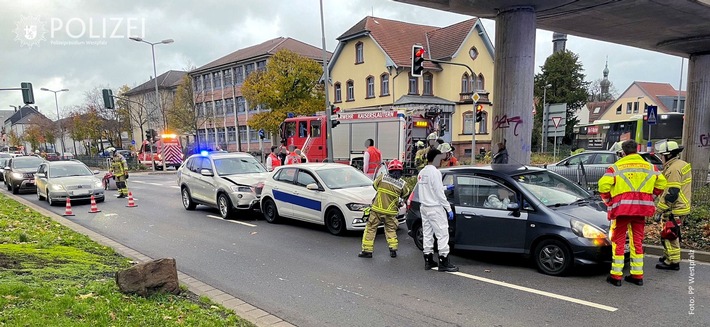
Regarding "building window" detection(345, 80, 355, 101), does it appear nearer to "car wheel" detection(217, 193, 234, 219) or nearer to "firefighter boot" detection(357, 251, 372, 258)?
"car wheel" detection(217, 193, 234, 219)

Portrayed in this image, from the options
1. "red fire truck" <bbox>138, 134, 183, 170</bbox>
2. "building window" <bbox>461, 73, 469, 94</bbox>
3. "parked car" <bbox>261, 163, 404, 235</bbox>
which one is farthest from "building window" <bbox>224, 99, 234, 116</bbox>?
"parked car" <bbox>261, 163, 404, 235</bbox>

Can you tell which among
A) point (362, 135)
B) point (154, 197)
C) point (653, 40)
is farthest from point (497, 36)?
point (154, 197)

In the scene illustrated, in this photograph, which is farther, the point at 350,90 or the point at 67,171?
the point at 350,90

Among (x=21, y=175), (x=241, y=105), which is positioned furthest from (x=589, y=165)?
(x=241, y=105)

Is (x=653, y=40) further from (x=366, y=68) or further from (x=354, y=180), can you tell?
(x=366, y=68)

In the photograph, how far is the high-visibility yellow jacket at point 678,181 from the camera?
5.96 metres

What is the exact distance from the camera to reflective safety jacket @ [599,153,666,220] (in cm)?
534

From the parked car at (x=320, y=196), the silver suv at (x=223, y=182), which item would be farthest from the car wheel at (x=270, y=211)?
the silver suv at (x=223, y=182)

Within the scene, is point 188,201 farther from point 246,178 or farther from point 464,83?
point 464,83

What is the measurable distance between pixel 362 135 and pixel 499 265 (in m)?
13.8

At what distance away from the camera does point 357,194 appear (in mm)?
8898

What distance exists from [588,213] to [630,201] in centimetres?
76

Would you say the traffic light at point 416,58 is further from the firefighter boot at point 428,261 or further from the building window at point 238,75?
the building window at point 238,75

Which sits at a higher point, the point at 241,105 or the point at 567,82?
the point at 567,82
